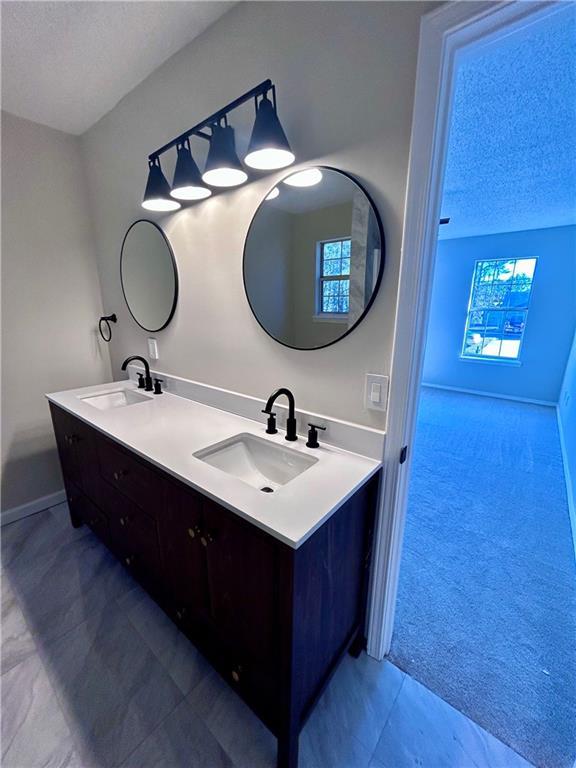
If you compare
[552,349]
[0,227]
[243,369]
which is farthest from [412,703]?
[552,349]

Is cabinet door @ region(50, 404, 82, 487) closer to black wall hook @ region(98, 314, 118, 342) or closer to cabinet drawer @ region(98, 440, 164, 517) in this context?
cabinet drawer @ region(98, 440, 164, 517)

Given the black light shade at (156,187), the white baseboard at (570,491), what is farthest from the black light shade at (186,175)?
the white baseboard at (570,491)

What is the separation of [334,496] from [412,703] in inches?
37.6

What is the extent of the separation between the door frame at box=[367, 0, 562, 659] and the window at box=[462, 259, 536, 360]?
A: 4.93 metres

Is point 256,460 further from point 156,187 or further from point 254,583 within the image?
point 156,187

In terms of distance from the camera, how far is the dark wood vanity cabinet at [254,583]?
835 mm

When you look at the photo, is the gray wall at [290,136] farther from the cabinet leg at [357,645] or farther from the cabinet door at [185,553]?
the cabinet leg at [357,645]

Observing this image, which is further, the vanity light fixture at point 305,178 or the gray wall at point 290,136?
the vanity light fixture at point 305,178

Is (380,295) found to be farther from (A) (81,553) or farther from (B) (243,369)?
(A) (81,553)

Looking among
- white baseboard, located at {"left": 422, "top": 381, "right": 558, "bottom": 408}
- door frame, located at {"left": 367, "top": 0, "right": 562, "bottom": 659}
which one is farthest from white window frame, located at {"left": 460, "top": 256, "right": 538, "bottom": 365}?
door frame, located at {"left": 367, "top": 0, "right": 562, "bottom": 659}

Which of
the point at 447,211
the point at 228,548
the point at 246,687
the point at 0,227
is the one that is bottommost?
the point at 246,687

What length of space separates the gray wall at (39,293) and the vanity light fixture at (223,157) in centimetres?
104

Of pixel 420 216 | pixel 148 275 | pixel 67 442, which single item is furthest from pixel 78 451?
pixel 420 216

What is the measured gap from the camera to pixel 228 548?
0.92 metres
